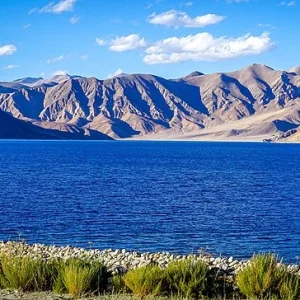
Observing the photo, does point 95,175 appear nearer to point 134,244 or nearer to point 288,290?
point 134,244

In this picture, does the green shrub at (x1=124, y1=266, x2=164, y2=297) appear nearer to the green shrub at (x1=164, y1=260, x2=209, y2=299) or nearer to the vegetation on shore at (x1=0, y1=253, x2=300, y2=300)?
the vegetation on shore at (x1=0, y1=253, x2=300, y2=300)

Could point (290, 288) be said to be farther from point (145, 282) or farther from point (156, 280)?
point (145, 282)

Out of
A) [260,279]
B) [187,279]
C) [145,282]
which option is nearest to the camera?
[145,282]

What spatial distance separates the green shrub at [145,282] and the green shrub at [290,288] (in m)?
2.78

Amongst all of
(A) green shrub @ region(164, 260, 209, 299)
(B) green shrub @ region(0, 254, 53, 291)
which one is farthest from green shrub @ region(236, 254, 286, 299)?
(B) green shrub @ region(0, 254, 53, 291)

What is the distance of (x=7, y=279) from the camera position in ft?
46.8

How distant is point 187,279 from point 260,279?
1.71 m

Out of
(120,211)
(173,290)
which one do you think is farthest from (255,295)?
(120,211)

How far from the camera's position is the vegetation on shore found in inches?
528

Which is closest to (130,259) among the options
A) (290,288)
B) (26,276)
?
(26,276)

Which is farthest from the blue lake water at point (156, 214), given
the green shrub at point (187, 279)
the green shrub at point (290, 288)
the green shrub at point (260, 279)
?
the green shrub at point (290, 288)

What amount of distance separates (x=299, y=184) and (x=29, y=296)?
249ft

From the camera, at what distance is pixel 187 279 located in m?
13.9

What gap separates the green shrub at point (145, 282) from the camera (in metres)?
13.4
